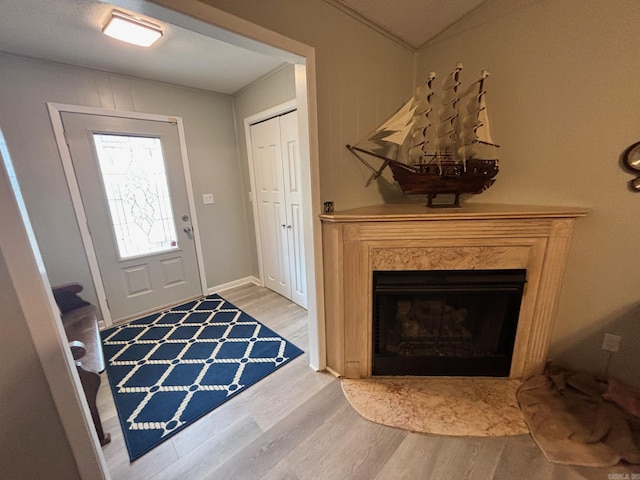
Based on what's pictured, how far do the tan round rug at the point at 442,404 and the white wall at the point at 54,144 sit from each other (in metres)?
2.42

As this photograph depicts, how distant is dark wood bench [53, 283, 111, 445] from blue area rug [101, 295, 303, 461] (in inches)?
9.9

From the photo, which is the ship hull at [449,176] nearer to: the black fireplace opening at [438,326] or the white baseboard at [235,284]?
the black fireplace opening at [438,326]

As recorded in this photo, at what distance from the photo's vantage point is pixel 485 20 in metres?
1.72

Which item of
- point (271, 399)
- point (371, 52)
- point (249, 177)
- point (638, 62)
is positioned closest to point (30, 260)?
point (271, 399)

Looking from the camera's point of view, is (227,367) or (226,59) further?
(226,59)

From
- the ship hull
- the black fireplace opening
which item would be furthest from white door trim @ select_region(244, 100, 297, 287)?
the black fireplace opening

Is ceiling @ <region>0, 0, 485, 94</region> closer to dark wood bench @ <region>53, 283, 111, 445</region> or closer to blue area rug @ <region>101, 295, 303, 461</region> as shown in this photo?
dark wood bench @ <region>53, 283, 111, 445</region>

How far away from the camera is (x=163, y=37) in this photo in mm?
1856

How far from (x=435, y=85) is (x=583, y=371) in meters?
2.28

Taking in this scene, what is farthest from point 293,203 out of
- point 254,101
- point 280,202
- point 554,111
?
point 554,111

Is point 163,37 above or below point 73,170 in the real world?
above

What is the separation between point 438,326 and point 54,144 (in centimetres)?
348

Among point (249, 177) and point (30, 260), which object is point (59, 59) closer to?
point (249, 177)

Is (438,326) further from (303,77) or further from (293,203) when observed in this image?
(303,77)
